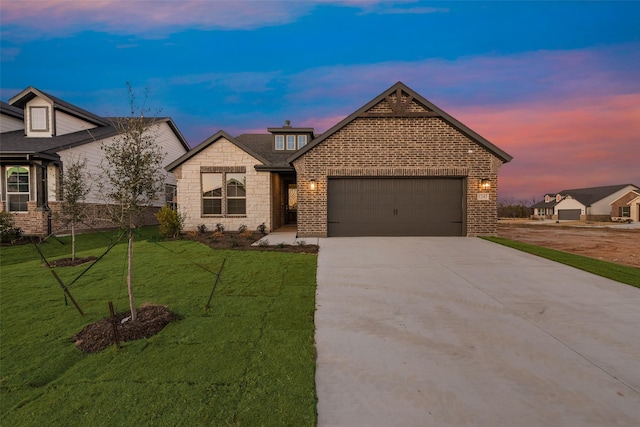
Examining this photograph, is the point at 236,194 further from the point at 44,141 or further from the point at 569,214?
the point at 569,214

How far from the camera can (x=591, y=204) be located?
4809 centimetres

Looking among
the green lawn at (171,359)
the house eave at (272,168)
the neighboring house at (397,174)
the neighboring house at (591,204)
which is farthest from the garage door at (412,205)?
the neighboring house at (591,204)

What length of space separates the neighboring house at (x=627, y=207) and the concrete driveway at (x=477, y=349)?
172 feet

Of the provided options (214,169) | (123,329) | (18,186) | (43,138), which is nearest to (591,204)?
(214,169)

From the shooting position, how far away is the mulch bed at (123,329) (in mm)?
3600

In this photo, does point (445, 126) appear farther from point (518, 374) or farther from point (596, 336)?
point (518, 374)

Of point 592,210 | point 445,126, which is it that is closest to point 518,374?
point 445,126

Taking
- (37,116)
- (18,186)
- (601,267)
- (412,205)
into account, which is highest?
(37,116)

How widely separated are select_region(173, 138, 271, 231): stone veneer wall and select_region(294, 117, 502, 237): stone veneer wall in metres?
3.81

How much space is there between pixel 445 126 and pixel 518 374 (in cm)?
1123

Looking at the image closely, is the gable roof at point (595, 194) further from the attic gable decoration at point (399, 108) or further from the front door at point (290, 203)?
the front door at point (290, 203)

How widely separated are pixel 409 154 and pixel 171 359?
11391 millimetres

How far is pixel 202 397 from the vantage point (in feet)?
8.34

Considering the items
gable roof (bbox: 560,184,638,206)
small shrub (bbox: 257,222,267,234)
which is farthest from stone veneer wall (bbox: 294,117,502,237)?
gable roof (bbox: 560,184,638,206)
